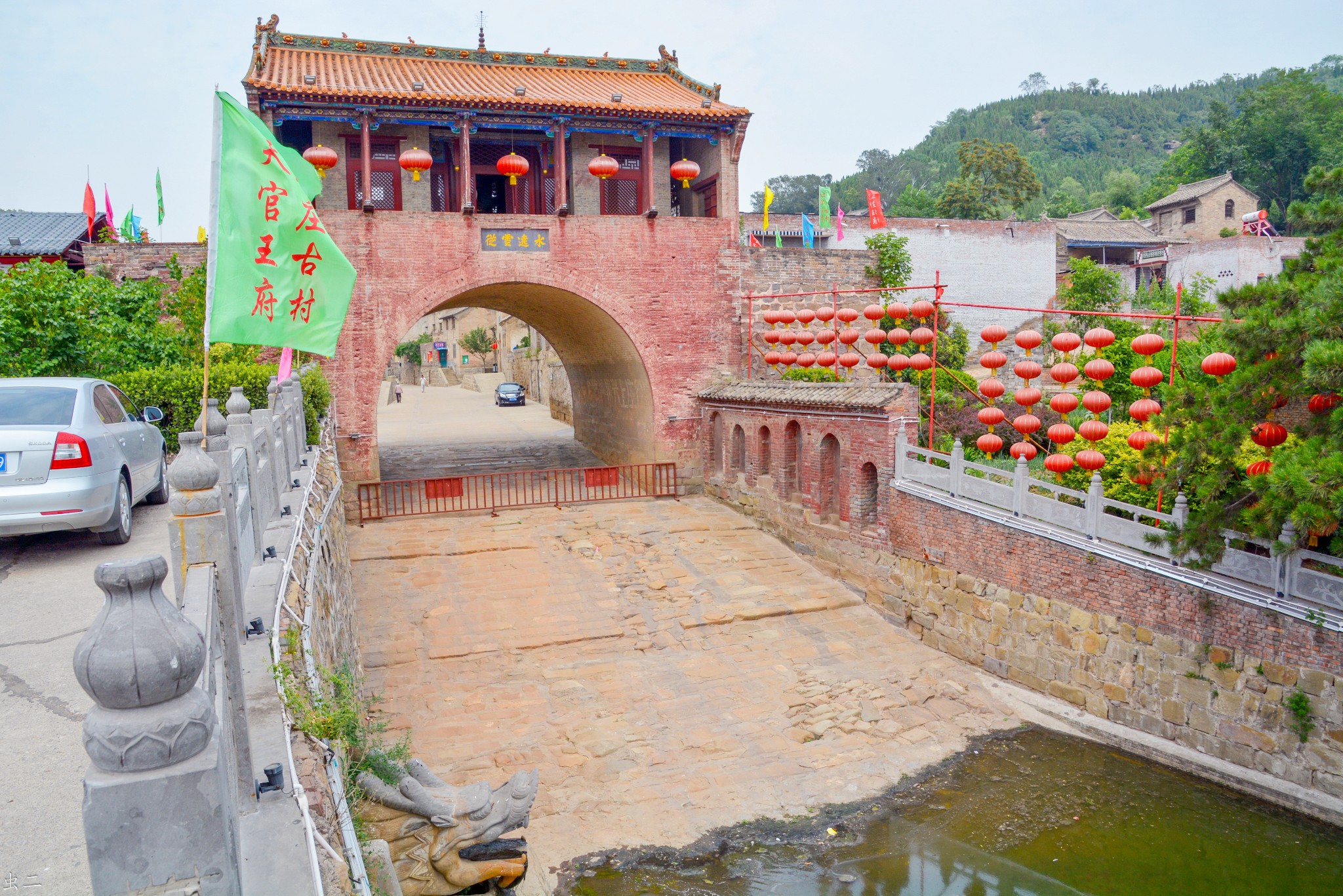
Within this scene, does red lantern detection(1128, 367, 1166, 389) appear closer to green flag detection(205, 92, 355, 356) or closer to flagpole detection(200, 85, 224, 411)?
green flag detection(205, 92, 355, 356)

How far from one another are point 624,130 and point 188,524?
50.9 feet

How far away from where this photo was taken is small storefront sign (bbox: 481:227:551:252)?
647 inches

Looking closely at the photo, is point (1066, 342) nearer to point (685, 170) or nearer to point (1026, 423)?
point (1026, 423)

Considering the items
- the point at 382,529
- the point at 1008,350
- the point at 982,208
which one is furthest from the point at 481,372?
the point at 382,529

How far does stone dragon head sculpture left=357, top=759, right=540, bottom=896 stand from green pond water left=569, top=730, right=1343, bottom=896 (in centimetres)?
111

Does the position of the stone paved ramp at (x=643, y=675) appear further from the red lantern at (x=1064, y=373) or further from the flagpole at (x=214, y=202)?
the flagpole at (x=214, y=202)

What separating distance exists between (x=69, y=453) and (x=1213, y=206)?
45549 mm

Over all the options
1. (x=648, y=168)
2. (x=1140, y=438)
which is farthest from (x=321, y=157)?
(x=1140, y=438)

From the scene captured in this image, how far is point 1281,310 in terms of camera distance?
23.9 feet

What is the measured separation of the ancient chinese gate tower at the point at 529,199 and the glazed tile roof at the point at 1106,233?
2454 centimetres

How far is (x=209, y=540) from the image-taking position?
3.27 m

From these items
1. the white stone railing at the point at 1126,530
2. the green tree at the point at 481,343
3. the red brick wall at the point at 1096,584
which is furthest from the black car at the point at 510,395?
the red brick wall at the point at 1096,584

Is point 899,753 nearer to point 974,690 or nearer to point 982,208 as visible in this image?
point 974,690

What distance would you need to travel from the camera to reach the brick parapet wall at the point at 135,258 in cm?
1530
